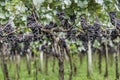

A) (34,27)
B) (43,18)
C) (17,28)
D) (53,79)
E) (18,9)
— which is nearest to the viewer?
(18,9)

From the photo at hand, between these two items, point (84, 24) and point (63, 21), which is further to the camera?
point (84, 24)

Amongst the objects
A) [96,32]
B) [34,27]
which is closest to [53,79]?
[96,32]

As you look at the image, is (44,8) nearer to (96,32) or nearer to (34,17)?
(34,17)

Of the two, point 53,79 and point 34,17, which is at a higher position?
point 34,17

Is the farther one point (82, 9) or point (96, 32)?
point (96, 32)

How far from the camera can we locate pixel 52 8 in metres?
9.95

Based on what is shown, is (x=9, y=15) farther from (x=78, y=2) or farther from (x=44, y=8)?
(x=78, y=2)

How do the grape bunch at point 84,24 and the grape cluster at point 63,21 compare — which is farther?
the grape bunch at point 84,24

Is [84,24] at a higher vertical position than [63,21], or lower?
lower

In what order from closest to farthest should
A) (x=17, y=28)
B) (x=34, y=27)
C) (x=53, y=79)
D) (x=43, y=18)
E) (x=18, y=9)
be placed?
1. (x=18, y=9)
2. (x=43, y=18)
3. (x=17, y=28)
4. (x=34, y=27)
5. (x=53, y=79)

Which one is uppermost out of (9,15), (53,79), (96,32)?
(9,15)

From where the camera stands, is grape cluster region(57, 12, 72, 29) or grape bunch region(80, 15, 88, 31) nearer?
grape cluster region(57, 12, 72, 29)

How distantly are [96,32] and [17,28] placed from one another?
511 cm

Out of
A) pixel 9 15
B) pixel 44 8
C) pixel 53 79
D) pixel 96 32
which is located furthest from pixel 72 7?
pixel 53 79
